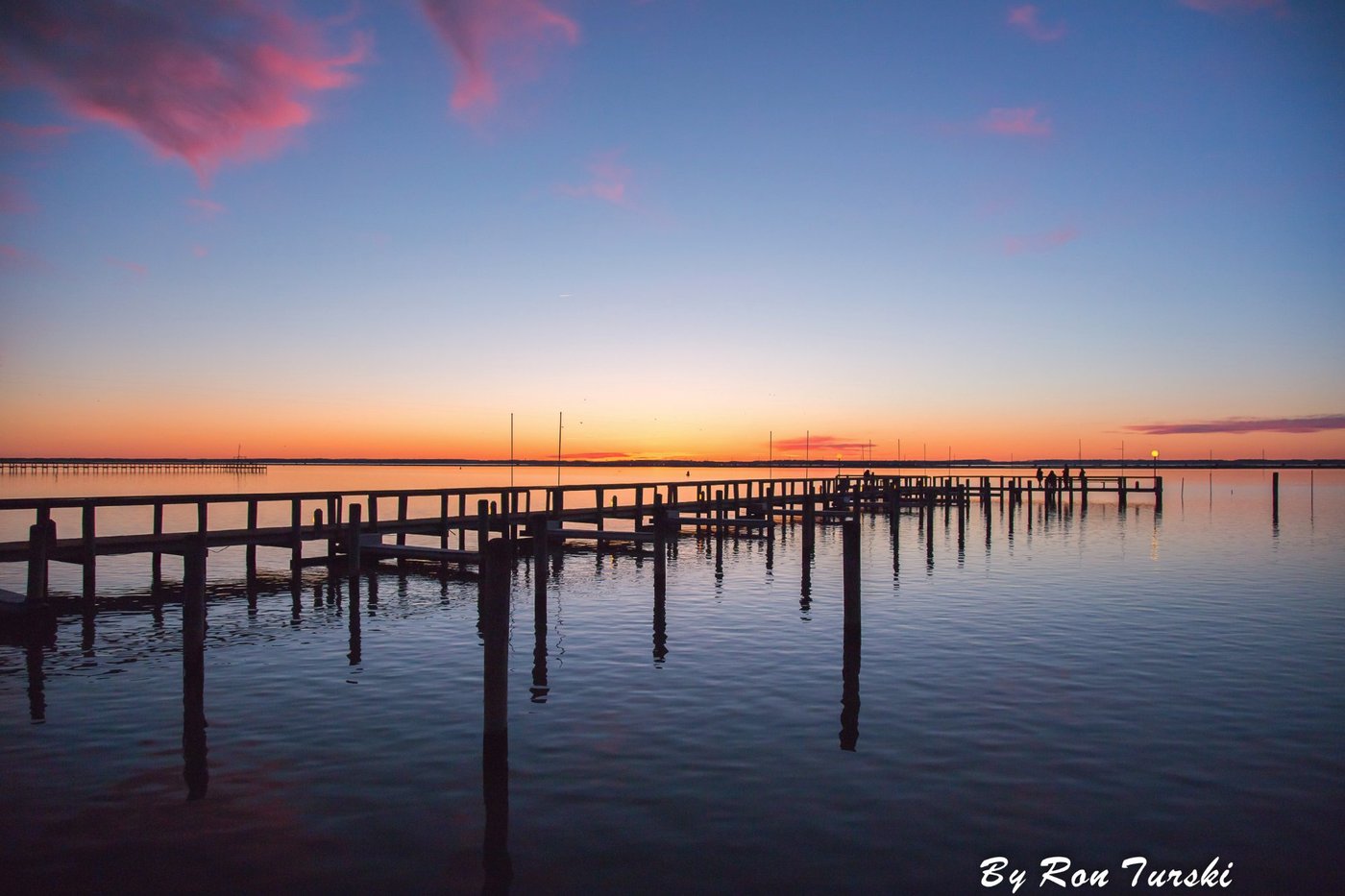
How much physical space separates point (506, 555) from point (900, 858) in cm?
542

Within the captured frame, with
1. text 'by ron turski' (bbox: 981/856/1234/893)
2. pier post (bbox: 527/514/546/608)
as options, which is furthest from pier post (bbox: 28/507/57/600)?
text 'by ron turski' (bbox: 981/856/1234/893)

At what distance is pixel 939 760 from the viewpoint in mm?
10555

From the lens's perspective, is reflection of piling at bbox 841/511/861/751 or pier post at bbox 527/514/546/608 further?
pier post at bbox 527/514/546/608

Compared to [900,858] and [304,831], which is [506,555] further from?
[900,858]

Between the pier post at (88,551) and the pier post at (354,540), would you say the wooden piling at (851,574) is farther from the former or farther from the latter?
the pier post at (88,551)

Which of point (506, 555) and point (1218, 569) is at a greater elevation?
point (506, 555)

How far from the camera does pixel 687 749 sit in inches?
431

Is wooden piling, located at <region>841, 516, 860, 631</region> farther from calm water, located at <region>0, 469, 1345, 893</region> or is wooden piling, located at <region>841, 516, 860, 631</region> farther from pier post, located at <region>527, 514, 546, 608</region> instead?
pier post, located at <region>527, 514, 546, 608</region>

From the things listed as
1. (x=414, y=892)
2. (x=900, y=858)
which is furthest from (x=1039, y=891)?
(x=414, y=892)

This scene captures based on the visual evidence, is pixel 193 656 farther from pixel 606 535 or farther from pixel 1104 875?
pixel 606 535

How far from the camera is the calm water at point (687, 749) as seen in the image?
8078mm

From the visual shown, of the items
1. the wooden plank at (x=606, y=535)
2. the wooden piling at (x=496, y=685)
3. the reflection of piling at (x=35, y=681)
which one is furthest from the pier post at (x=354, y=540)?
the wooden piling at (x=496, y=685)

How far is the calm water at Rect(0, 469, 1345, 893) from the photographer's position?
808cm

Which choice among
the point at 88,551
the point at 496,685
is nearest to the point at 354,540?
the point at 88,551
